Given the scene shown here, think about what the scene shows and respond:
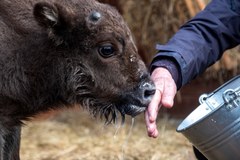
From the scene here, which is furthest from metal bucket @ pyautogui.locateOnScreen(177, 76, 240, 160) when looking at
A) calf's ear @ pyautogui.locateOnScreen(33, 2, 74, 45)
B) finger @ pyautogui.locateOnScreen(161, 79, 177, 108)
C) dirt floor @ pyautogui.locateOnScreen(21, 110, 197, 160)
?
dirt floor @ pyautogui.locateOnScreen(21, 110, 197, 160)

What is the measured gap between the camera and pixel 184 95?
22.5ft

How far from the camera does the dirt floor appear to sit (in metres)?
5.72

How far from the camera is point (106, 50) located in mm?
3832

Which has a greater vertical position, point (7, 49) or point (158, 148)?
point (7, 49)

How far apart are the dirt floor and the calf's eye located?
1.58m

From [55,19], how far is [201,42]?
85 cm

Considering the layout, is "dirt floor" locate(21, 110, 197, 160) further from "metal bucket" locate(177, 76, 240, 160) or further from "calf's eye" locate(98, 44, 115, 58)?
"metal bucket" locate(177, 76, 240, 160)

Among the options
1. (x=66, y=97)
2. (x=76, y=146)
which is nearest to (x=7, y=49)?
(x=66, y=97)

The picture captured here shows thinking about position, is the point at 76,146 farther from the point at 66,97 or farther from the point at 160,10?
the point at 66,97

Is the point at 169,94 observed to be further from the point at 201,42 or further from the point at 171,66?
the point at 201,42

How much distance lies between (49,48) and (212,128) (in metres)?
1.12

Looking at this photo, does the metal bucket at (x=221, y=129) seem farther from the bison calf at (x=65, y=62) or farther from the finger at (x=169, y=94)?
the bison calf at (x=65, y=62)

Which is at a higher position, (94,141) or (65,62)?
(65,62)

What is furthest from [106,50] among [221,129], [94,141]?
[94,141]
